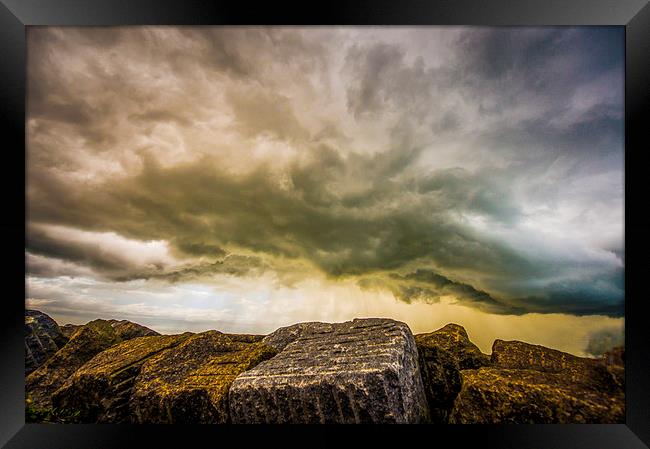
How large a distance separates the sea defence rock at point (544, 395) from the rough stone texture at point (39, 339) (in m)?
5.65

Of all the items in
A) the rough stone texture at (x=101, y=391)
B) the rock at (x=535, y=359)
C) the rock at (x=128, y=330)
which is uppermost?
the rock at (x=128, y=330)

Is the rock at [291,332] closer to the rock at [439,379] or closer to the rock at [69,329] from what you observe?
the rock at [439,379]

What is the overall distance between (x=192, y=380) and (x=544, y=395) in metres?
4.13

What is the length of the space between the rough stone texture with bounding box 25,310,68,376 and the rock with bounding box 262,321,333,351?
314cm

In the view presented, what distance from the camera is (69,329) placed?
6031mm

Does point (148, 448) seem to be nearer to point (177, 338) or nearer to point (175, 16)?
point (177, 338)

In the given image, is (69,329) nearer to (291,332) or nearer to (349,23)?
(291,332)

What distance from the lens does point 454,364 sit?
494 cm

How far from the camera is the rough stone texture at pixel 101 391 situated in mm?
4805

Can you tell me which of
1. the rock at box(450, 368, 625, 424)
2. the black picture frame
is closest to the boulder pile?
the rock at box(450, 368, 625, 424)

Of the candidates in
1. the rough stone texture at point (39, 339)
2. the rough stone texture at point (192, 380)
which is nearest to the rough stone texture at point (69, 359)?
the rough stone texture at point (39, 339)

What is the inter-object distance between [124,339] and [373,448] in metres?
4.28

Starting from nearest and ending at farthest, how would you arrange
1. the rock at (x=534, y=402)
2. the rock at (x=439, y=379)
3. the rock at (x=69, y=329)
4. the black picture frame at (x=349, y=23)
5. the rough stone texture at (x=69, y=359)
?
the rock at (x=534, y=402), the black picture frame at (x=349, y=23), the rock at (x=439, y=379), the rough stone texture at (x=69, y=359), the rock at (x=69, y=329)

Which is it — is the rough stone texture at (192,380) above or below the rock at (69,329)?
below
